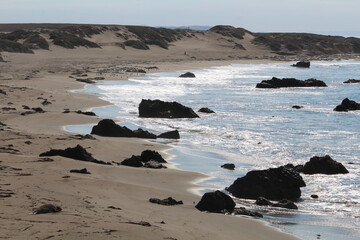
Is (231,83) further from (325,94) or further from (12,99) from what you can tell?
(12,99)

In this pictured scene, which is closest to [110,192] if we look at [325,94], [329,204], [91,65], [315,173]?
[329,204]

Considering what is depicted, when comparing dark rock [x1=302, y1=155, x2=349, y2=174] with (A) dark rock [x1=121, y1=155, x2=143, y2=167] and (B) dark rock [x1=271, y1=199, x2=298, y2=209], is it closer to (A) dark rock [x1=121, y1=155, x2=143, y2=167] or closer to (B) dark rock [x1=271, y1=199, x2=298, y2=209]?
(B) dark rock [x1=271, y1=199, x2=298, y2=209]

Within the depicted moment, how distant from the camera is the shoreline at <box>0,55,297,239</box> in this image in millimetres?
8688

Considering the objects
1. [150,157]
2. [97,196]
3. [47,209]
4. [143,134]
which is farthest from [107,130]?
[47,209]

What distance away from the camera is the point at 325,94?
41125 mm

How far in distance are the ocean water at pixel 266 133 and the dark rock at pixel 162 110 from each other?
537 mm

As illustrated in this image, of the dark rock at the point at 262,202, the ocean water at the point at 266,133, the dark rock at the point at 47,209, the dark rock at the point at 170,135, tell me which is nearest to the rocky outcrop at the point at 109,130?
the ocean water at the point at 266,133

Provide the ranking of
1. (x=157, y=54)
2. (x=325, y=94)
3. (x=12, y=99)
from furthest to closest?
(x=157, y=54), (x=325, y=94), (x=12, y=99)

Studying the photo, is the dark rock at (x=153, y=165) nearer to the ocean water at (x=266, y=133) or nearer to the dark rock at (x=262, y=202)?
the ocean water at (x=266, y=133)

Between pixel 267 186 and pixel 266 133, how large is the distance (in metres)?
9.63

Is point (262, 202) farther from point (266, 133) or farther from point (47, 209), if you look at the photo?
point (266, 133)

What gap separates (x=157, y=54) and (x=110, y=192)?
62.2 m

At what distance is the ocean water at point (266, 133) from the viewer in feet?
39.6

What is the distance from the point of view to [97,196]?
36.5 feet
